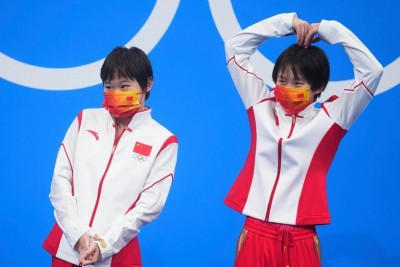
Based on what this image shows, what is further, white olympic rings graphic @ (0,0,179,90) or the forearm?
white olympic rings graphic @ (0,0,179,90)

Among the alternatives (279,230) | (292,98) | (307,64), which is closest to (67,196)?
(279,230)

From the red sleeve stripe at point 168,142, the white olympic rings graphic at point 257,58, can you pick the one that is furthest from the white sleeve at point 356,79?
the white olympic rings graphic at point 257,58

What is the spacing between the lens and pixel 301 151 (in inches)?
93.6

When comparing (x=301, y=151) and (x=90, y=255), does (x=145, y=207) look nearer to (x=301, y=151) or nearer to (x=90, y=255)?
(x=90, y=255)

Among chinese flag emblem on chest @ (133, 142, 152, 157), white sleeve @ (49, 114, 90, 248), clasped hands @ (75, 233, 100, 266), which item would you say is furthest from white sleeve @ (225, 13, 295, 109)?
clasped hands @ (75, 233, 100, 266)

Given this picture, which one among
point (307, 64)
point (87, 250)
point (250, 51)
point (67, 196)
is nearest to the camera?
point (87, 250)

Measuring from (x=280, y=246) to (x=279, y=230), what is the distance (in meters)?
0.05

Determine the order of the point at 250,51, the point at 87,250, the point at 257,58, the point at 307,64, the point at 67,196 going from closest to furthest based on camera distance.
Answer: the point at 87,250, the point at 67,196, the point at 307,64, the point at 250,51, the point at 257,58

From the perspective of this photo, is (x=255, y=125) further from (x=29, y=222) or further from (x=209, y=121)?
(x=29, y=222)

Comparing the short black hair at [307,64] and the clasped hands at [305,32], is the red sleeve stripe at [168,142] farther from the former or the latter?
the clasped hands at [305,32]

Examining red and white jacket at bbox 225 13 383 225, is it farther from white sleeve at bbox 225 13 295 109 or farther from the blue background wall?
the blue background wall

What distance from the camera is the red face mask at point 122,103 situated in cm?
240

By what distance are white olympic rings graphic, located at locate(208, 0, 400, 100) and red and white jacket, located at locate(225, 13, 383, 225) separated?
3.26 feet

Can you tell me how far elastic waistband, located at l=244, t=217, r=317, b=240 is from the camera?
235 cm
